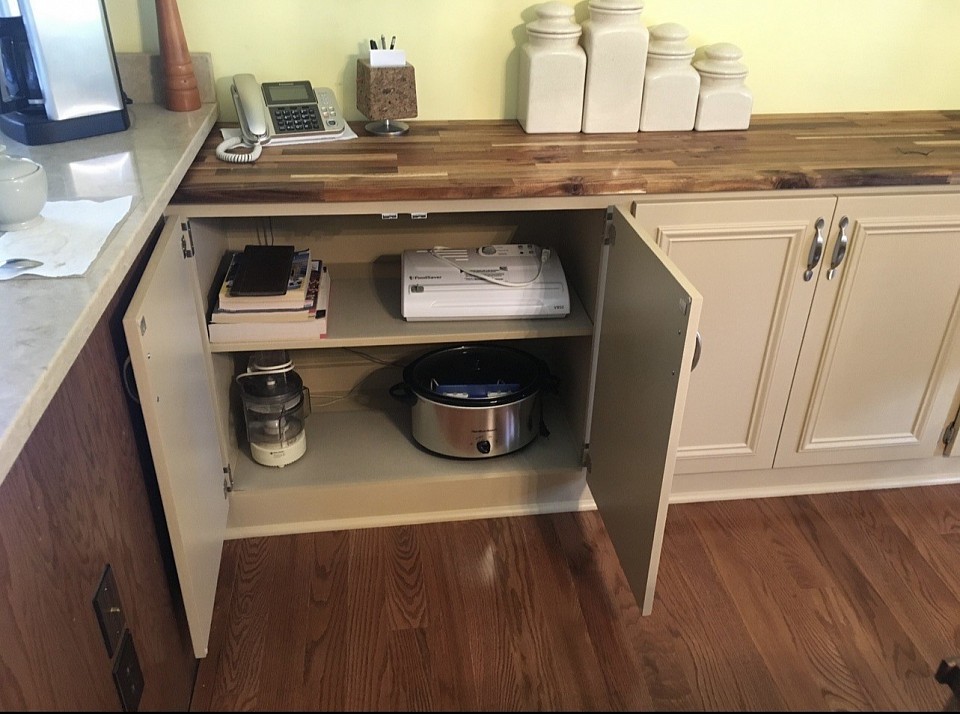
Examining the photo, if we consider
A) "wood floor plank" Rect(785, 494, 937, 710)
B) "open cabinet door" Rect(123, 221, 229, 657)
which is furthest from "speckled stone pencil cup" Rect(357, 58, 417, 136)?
"wood floor plank" Rect(785, 494, 937, 710)

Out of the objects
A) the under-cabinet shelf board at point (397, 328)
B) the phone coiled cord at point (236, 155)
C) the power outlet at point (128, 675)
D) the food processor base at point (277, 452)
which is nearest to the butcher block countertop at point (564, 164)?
the phone coiled cord at point (236, 155)

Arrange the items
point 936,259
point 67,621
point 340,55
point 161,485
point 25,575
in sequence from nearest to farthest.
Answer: point 25,575
point 67,621
point 161,485
point 936,259
point 340,55

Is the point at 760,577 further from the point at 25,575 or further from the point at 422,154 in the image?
Answer: the point at 25,575

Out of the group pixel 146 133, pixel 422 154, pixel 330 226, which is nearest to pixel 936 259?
pixel 422 154

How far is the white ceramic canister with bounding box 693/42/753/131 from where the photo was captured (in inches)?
73.2

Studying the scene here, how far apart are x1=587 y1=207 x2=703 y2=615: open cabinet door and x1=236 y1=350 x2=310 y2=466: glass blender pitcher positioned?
72 centimetres

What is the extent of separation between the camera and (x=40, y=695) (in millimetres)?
943

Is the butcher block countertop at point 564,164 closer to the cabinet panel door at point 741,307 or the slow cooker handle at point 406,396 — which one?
the cabinet panel door at point 741,307

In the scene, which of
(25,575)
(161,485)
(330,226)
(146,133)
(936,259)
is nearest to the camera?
(25,575)

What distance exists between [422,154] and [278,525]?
3.04ft

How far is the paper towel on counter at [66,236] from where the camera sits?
1.06 meters

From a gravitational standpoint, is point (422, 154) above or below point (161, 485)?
above

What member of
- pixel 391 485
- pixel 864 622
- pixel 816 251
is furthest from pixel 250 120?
pixel 864 622

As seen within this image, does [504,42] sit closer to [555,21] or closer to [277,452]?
[555,21]
